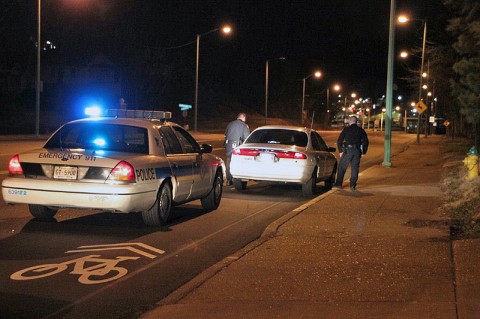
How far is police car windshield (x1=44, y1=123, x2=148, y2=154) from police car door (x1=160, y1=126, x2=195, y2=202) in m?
0.42

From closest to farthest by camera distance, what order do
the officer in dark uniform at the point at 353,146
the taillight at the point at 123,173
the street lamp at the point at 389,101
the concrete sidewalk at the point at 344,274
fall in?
the concrete sidewalk at the point at 344,274
the taillight at the point at 123,173
the officer in dark uniform at the point at 353,146
the street lamp at the point at 389,101

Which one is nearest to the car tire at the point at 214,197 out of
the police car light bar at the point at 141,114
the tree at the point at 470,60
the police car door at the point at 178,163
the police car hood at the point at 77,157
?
the police car door at the point at 178,163

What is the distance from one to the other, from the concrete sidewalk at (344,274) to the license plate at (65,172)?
2.63 m

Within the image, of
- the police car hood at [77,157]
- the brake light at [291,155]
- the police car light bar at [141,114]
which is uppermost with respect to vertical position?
the police car light bar at [141,114]

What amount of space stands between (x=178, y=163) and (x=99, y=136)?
1.27 metres

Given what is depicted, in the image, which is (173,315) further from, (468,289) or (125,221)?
(125,221)

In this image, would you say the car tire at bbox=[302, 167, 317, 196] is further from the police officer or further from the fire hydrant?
the fire hydrant

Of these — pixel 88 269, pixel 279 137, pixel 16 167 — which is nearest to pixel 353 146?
pixel 279 137

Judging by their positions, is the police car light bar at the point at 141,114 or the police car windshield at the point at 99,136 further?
the police car light bar at the point at 141,114

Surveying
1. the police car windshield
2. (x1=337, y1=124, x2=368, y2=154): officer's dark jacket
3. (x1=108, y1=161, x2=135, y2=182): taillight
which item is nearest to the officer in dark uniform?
(x1=337, y1=124, x2=368, y2=154): officer's dark jacket

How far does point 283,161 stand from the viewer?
13625mm

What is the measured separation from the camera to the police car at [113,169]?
8.62m

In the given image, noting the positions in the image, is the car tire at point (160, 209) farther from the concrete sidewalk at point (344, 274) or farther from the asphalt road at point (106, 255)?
the concrete sidewalk at point (344, 274)

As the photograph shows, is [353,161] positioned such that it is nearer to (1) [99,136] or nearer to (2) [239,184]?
(2) [239,184]
